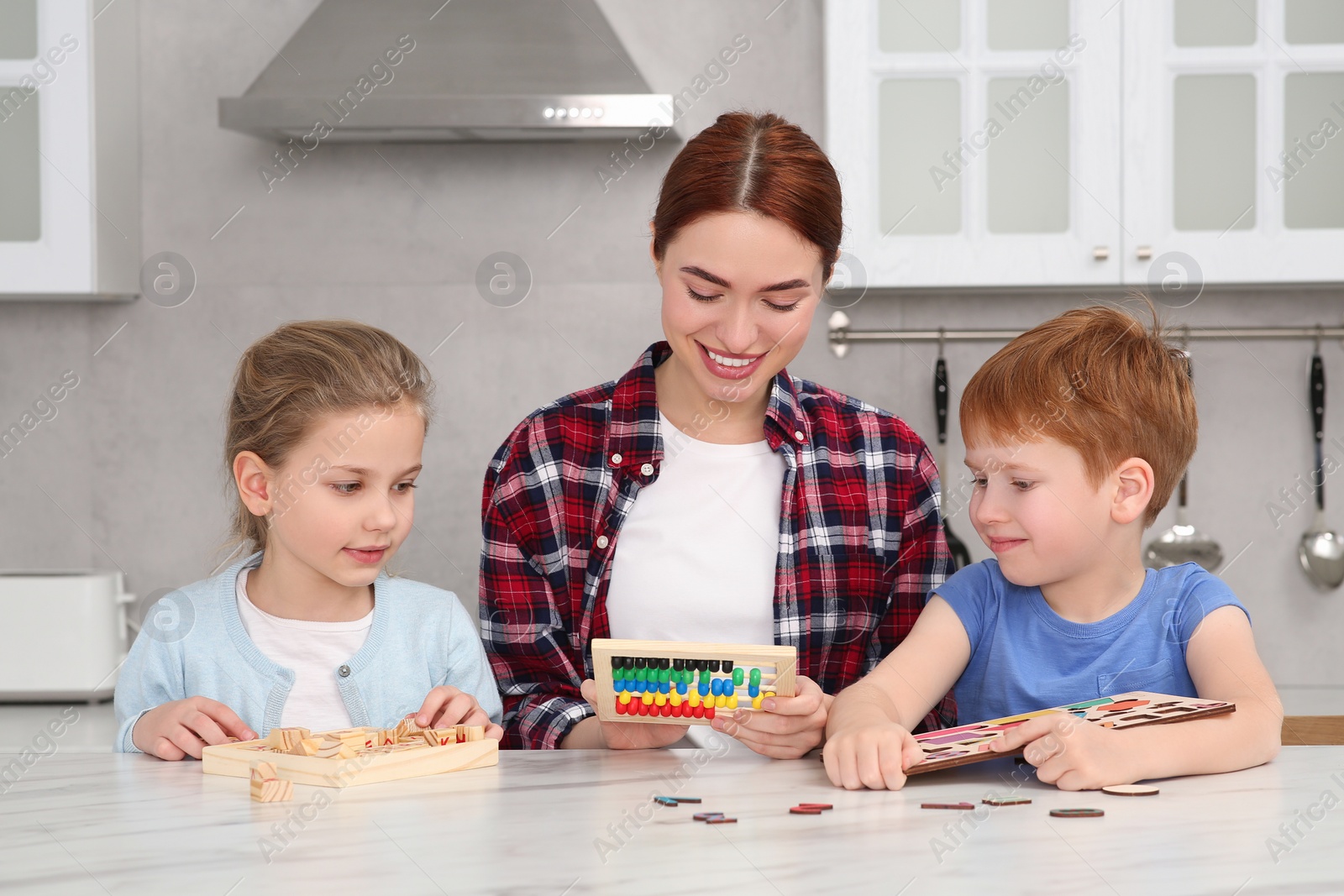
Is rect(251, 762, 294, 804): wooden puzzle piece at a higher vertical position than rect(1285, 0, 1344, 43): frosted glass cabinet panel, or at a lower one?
lower

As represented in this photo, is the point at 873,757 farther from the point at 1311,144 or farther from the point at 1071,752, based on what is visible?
the point at 1311,144

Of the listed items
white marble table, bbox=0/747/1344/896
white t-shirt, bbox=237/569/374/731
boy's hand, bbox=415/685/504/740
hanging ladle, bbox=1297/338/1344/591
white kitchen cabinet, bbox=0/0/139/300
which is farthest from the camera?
hanging ladle, bbox=1297/338/1344/591

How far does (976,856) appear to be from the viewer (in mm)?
778

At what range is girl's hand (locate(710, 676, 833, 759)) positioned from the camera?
1.14 metres

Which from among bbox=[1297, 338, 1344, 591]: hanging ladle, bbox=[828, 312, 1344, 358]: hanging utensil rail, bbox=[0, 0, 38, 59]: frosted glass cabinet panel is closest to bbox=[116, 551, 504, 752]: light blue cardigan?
bbox=[828, 312, 1344, 358]: hanging utensil rail

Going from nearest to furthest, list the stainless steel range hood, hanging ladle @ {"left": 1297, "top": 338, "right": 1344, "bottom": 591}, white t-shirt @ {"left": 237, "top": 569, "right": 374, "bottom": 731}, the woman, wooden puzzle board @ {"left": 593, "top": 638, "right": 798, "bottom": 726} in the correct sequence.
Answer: wooden puzzle board @ {"left": 593, "top": 638, "right": 798, "bottom": 726} → white t-shirt @ {"left": 237, "top": 569, "right": 374, "bottom": 731} → the woman → the stainless steel range hood → hanging ladle @ {"left": 1297, "top": 338, "right": 1344, "bottom": 591}

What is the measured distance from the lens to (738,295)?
142 centimetres

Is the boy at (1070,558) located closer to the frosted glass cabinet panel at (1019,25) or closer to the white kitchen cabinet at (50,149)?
the frosted glass cabinet panel at (1019,25)

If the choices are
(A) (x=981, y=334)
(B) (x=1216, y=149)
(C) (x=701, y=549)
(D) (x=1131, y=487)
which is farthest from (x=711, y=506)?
(B) (x=1216, y=149)

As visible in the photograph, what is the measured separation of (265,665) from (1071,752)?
0.85 metres

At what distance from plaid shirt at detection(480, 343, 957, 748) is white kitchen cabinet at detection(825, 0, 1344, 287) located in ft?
2.89

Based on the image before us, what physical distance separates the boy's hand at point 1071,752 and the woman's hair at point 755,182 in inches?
26.6

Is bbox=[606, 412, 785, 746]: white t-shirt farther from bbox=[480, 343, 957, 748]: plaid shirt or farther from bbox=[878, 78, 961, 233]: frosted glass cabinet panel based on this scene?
bbox=[878, 78, 961, 233]: frosted glass cabinet panel

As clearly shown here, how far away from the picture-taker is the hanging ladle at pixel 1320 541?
259 cm
